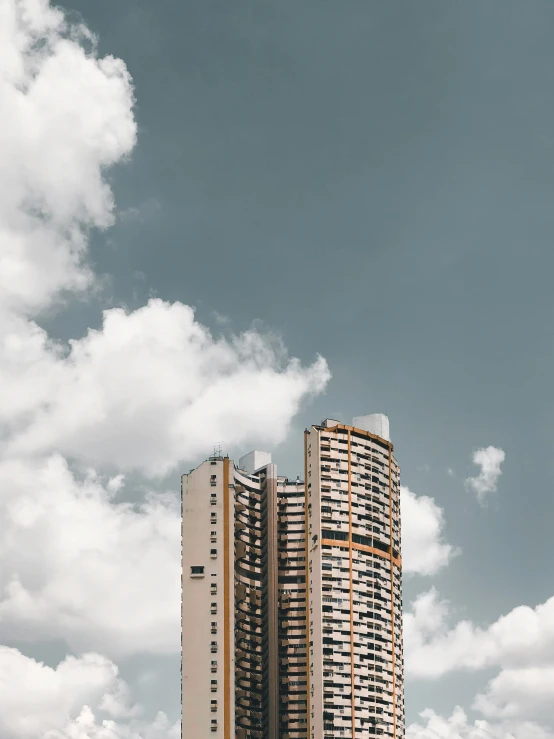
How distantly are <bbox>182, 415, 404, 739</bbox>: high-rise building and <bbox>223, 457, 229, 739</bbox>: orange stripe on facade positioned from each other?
0.19 m

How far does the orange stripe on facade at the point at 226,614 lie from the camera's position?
166625 mm

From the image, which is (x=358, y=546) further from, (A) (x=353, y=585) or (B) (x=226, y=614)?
(B) (x=226, y=614)

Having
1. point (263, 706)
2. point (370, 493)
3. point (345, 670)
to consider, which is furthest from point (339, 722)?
point (370, 493)

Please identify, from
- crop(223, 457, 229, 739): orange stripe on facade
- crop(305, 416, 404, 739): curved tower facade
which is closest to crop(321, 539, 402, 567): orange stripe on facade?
crop(305, 416, 404, 739): curved tower facade

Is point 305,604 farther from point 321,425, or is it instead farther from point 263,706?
point 321,425

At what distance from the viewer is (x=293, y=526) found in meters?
190

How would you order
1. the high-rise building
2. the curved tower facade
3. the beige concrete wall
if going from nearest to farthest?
the beige concrete wall → the curved tower facade → the high-rise building

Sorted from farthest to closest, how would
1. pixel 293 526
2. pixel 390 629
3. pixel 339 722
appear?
pixel 293 526, pixel 390 629, pixel 339 722

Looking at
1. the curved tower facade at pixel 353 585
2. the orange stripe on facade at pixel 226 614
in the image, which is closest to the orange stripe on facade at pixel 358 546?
the curved tower facade at pixel 353 585

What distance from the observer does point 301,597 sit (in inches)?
7283

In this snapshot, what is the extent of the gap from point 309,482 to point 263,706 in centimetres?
3553

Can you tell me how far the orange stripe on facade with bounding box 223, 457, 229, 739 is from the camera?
167m

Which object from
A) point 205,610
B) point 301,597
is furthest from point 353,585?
point 205,610

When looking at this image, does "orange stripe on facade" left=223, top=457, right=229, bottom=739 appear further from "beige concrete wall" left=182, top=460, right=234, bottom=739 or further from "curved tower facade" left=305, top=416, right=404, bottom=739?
"curved tower facade" left=305, top=416, right=404, bottom=739
